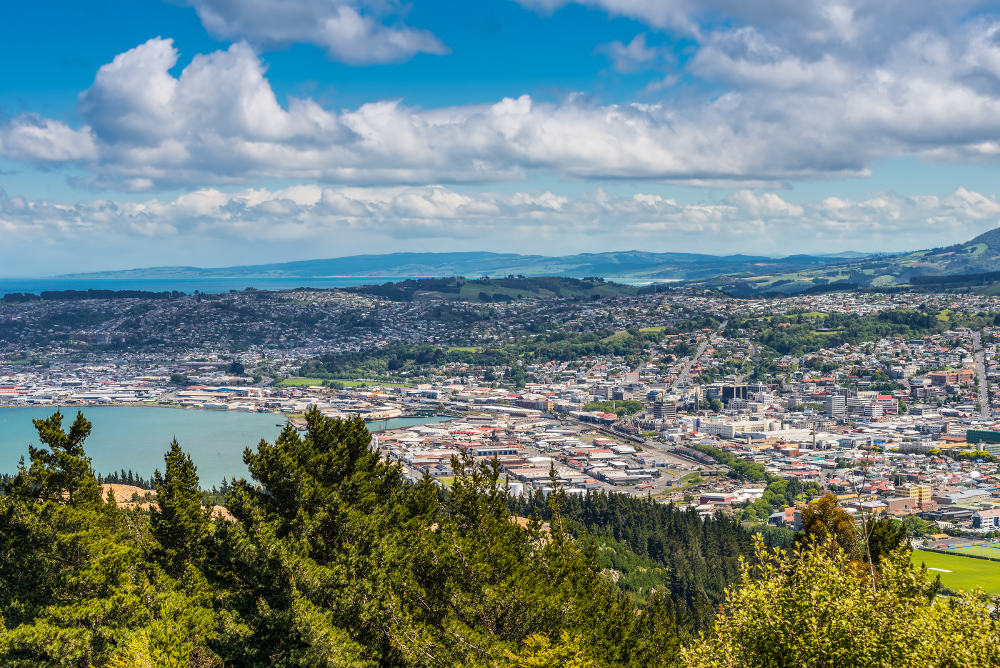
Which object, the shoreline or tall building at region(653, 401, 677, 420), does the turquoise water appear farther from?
tall building at region(653, 401, 677, 420)

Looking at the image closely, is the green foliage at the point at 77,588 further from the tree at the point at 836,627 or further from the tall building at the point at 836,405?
the tall building at the point at 836,405

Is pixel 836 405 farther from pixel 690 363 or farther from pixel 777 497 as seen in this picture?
pixel 777 497

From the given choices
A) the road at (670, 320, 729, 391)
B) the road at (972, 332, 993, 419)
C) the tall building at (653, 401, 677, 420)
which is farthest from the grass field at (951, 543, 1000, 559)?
the road at (670, 320, 729, 391)

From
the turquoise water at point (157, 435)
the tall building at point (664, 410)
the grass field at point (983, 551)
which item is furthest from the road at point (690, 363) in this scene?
the grass field at point (983, 551)

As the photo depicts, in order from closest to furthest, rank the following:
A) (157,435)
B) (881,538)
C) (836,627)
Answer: (836,627), (881,538), (157,435)

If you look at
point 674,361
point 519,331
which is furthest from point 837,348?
point 519,331

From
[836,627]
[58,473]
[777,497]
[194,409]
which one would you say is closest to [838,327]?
[777,497]
